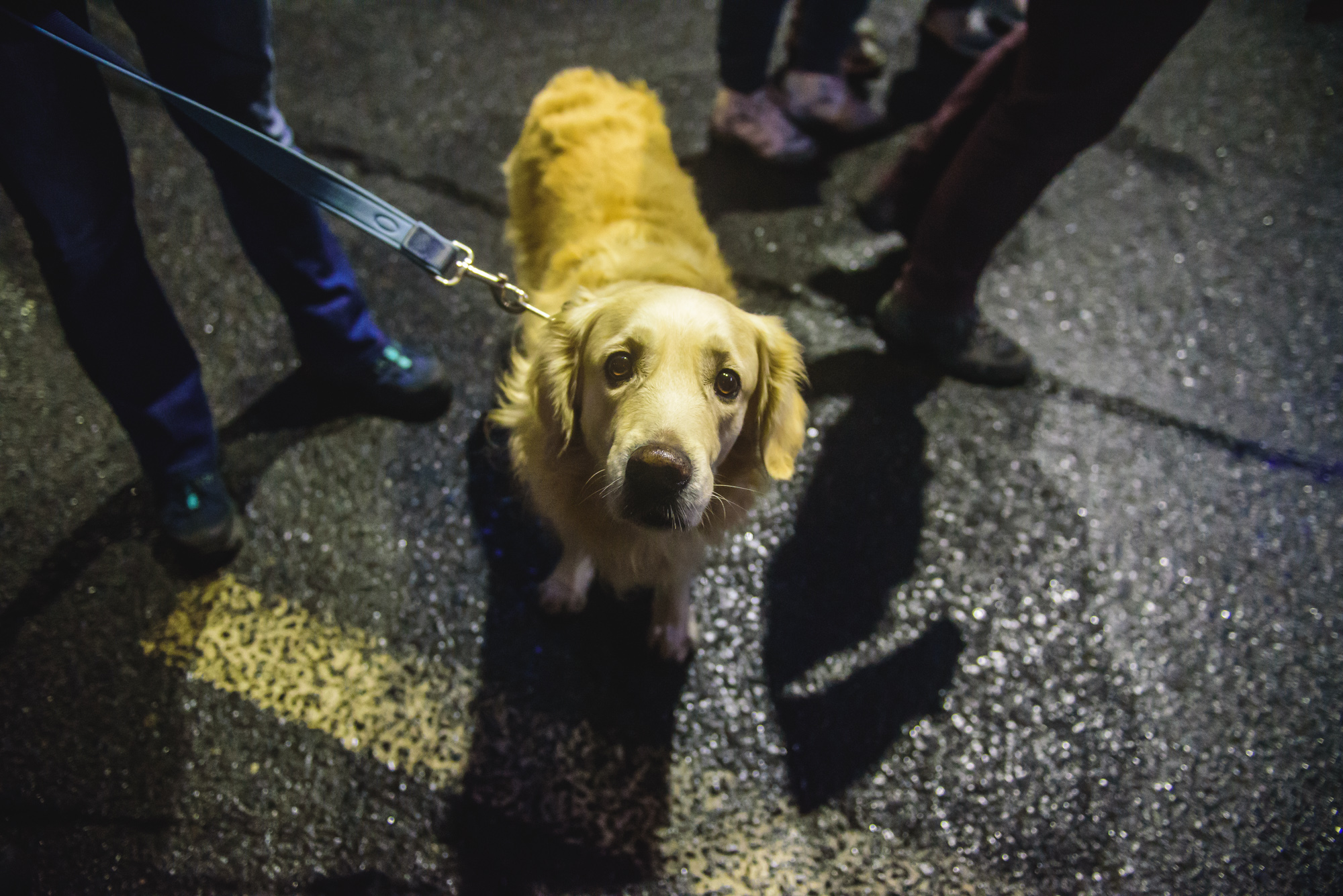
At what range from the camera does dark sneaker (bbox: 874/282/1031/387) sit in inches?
85.8

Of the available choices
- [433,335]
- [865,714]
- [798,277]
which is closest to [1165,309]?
[798,277]

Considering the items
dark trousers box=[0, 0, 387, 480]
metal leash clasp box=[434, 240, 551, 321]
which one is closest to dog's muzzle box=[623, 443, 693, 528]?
metal leash clasp box=[434, 240, 551, 321]

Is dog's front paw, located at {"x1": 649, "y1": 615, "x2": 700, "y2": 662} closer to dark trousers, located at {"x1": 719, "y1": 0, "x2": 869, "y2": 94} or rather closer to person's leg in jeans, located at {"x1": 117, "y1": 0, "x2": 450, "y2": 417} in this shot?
person's leg in jeans, located at {"x1": 117, "y1": 0, "x2": 450, "y2": 417}

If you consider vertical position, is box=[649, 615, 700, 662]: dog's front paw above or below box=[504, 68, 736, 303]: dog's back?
below

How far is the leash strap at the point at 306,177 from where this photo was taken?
1088 mm

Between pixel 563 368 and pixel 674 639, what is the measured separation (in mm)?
775

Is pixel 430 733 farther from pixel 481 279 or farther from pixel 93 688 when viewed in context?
pixel 481 279

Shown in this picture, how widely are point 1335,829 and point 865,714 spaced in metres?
1.15

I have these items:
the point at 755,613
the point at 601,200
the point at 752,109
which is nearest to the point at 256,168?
the point at 601,200

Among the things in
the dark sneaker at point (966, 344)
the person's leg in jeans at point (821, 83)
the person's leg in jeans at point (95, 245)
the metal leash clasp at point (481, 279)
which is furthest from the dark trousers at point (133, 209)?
the person's leg in jeans at point (821, 83)

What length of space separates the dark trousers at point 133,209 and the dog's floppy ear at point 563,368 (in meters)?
0.77

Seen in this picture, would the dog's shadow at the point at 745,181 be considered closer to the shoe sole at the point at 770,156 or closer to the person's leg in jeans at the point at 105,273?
the shoe sole at the point at 770,156

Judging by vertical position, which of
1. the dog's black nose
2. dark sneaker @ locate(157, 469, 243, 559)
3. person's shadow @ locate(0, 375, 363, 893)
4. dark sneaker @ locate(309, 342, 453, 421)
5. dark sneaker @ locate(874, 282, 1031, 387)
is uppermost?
the dog's black nose

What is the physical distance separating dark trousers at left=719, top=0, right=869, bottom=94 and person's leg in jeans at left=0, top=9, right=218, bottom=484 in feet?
6.31
